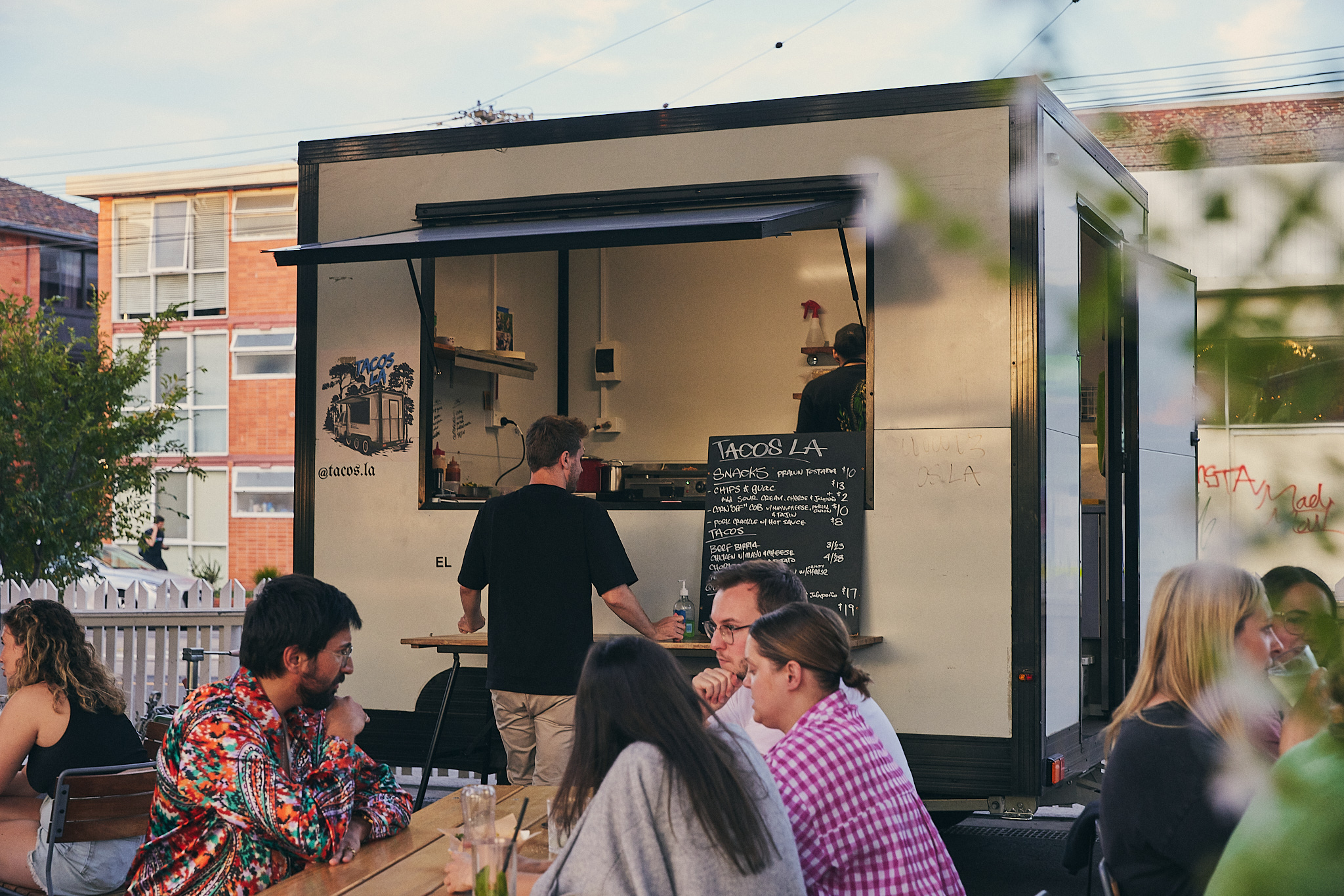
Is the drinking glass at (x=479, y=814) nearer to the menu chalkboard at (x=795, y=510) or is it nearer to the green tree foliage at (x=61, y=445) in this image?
the menu chalkboard at (x=795, y=510)

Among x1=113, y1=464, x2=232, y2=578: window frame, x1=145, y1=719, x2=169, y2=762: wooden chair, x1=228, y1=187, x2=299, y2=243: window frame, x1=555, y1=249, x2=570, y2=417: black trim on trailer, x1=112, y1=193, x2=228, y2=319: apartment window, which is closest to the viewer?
x1=145, y1=719, x2=169, y2=762: wooden chair

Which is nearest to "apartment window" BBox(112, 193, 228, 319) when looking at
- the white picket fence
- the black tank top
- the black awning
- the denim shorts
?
the white picket fence

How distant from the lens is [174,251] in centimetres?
2455

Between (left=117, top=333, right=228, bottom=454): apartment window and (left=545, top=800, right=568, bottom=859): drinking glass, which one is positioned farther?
(left=117, top=333, right=228, bottom=454): apartment window

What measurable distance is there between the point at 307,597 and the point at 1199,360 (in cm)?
295

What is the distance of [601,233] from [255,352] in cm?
2082

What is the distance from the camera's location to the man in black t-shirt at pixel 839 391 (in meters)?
5.88

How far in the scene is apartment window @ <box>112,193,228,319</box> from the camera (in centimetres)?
2439

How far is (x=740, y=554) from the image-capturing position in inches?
216

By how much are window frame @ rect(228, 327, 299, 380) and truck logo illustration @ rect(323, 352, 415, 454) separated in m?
18.9

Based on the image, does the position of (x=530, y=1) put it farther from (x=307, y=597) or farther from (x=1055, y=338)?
(x=307, y=597)

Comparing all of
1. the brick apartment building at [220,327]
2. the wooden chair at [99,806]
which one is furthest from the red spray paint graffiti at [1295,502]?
the brick apartment building at [220,327]

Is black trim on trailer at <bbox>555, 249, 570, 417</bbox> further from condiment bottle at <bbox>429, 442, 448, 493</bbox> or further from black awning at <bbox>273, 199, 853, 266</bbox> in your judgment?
black awning at <bbox>273, 199, 853, 266</bbox>

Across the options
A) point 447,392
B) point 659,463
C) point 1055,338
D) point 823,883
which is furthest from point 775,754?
point 659,463
